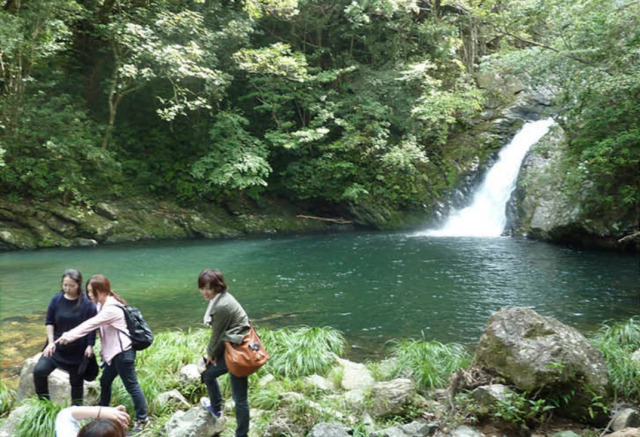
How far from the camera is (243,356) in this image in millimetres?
3705

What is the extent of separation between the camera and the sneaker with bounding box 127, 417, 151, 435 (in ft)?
13.2

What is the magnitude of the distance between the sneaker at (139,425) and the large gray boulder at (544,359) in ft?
10.7

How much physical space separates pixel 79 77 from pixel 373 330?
19.5 metres

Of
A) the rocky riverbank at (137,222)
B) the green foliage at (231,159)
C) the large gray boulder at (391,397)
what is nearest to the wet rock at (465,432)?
the large gray boulder at (391,397)

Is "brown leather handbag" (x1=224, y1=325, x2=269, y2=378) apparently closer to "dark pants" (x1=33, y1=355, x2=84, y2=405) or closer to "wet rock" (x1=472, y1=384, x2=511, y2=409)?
"dark pants" (x1=33, y1=355, x2=84, y2=405)

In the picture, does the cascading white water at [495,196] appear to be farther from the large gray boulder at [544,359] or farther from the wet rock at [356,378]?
the large gray boulder at [544,359]

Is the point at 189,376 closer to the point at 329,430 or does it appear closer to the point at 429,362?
the point at 329,430

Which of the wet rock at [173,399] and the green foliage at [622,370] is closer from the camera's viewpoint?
→ the green foliage at [622,370]

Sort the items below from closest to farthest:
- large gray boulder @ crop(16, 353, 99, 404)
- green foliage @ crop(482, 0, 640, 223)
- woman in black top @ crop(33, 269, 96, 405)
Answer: woman in black top @ crop(33, 269, 96, 405) → large gray boulder @ crop(16, 353, 99, 404) → green foliage @ crop(482, 0, 640, 223)

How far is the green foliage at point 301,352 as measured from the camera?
220 inches

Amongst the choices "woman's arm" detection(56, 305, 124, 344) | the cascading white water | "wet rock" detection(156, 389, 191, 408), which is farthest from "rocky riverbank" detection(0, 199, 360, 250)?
"woman's arm" detection(56, 305, 124, 344)

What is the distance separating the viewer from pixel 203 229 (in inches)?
802

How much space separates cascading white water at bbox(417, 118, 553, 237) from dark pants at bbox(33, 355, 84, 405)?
16.9 metres

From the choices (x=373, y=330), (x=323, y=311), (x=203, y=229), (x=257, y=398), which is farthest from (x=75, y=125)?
(x=257, y=398)
